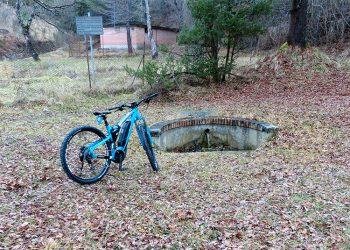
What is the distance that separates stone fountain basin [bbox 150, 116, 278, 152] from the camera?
6465mm

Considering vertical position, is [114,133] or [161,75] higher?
[161,75]

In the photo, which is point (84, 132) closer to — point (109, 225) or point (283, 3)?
point (109, 225)

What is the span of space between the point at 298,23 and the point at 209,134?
5.92 m

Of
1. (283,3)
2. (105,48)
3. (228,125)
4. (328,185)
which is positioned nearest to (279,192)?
(328,185)

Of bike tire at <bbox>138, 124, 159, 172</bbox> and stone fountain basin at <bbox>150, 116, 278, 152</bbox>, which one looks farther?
stone fountain basin at <bbox>150, 116, 278, 152</bbox>

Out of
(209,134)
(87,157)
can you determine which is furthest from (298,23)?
(87,157)

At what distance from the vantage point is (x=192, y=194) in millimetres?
3742

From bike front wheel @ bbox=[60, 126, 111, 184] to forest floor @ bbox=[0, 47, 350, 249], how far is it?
0.40ft

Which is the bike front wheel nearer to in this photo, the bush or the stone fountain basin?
the stone fountain basin

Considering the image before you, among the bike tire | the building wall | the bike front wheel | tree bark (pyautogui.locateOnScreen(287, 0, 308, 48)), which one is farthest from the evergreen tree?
the building wall

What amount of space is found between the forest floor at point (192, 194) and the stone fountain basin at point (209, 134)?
455 mm

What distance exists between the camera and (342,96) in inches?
329

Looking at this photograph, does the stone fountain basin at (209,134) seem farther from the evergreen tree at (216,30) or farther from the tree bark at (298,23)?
the tree bark at (298,23)

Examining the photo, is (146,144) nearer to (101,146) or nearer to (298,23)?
(101,146)
